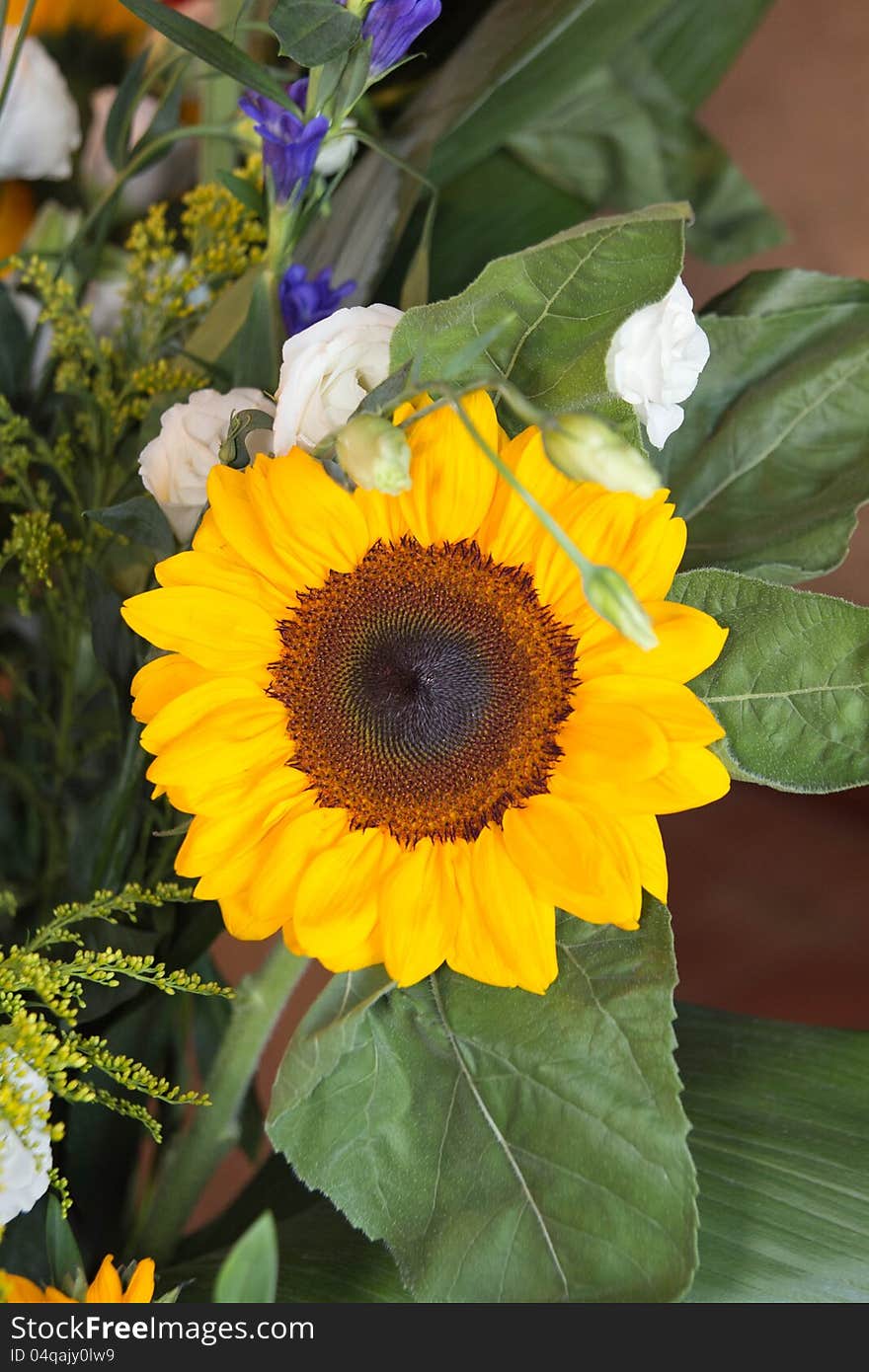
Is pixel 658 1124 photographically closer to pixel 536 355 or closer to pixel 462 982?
pixel 462 982

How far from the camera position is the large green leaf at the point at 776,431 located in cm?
40

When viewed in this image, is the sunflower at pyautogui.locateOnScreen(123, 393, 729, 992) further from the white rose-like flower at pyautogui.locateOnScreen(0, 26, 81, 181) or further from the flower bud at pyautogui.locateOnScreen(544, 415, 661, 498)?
the white rose-like flower at pyautogui.locateOnScreen(0, 26, 81, 181)

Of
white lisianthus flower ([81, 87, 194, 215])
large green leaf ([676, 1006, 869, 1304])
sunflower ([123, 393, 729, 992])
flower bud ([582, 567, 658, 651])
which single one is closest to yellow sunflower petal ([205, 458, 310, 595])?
sunflower ([123, 393, 729, 992])

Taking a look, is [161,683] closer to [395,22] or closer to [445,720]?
[445,720]

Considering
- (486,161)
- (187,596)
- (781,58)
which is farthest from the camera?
(781,58)

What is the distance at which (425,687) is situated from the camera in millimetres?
337

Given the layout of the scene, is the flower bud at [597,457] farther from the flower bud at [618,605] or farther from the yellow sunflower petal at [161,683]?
the yellow sunflower petal at [161,683]

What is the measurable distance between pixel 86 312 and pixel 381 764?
22 cm

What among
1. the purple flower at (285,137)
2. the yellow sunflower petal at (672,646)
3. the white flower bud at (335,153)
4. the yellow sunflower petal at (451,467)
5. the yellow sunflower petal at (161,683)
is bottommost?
the yellow sunflower petal at (672,646)

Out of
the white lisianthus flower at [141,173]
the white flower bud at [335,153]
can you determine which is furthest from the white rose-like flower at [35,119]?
the white flower bud at [335,153]

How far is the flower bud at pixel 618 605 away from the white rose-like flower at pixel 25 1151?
0.64 ft

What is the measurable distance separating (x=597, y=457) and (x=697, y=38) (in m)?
0.42

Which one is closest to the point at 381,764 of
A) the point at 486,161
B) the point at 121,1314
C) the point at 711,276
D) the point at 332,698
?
the point at 332,698

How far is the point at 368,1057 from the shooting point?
0.34 meters
